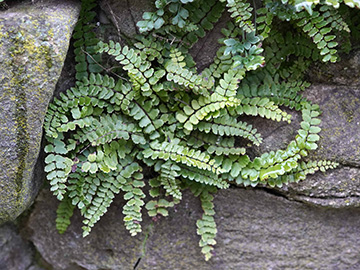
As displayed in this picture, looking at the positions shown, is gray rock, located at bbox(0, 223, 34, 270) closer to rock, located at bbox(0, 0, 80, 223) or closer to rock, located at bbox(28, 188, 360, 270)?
rock, located at bbox(28, 188, 360, 270)

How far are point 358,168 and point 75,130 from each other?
6.20ft

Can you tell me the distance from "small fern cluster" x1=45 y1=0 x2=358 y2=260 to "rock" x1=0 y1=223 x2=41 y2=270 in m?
1.03

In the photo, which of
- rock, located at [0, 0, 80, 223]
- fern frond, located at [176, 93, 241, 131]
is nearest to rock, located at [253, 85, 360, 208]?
fern frond, located at [176, 93, 241, 131]

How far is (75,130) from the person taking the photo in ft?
7.71

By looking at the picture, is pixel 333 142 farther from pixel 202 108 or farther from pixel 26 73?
pixel 26 73

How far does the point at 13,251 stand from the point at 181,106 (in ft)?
6.71

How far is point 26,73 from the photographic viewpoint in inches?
74.8

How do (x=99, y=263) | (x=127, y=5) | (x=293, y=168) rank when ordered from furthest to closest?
(x=99, y=263)
(x=293, y=168)
(x=127, y=5)

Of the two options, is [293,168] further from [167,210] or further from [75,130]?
[75,130]

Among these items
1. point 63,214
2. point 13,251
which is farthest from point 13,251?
point 63,214

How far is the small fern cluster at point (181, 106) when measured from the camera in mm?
2162

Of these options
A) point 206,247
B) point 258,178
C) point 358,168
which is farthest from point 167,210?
point 358,168

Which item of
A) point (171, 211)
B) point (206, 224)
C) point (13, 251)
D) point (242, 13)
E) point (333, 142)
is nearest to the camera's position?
point (242, 13)

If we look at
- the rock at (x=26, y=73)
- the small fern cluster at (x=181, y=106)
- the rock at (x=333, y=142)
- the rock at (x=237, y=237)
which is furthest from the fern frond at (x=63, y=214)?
the rock at (x=333, y=142)
